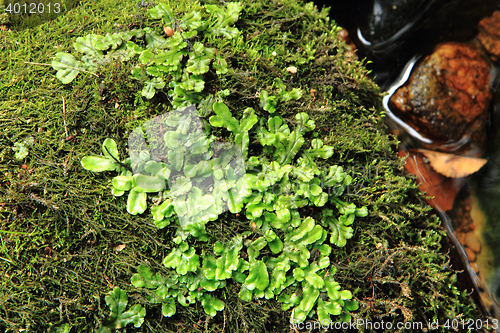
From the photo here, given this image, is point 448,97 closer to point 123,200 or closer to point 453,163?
point 453,163

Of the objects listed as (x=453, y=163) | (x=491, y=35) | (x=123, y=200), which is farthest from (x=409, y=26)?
(x=123, y=200)

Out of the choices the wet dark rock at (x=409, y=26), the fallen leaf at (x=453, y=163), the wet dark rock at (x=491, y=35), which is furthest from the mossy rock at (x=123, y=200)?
the wet dark rock at (x=491, y=35)

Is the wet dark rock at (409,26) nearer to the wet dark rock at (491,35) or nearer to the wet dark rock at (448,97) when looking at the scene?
the wet dark rock at (491,35)

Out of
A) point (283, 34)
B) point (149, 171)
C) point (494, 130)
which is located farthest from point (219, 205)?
point (494, 130)

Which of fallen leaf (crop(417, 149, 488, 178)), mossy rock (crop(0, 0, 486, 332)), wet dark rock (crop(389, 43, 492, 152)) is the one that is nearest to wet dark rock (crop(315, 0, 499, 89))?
wet dark rock (crop(389, 43, 492, 152))

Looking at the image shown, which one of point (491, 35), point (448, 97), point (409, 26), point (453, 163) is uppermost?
point (491, 35)
